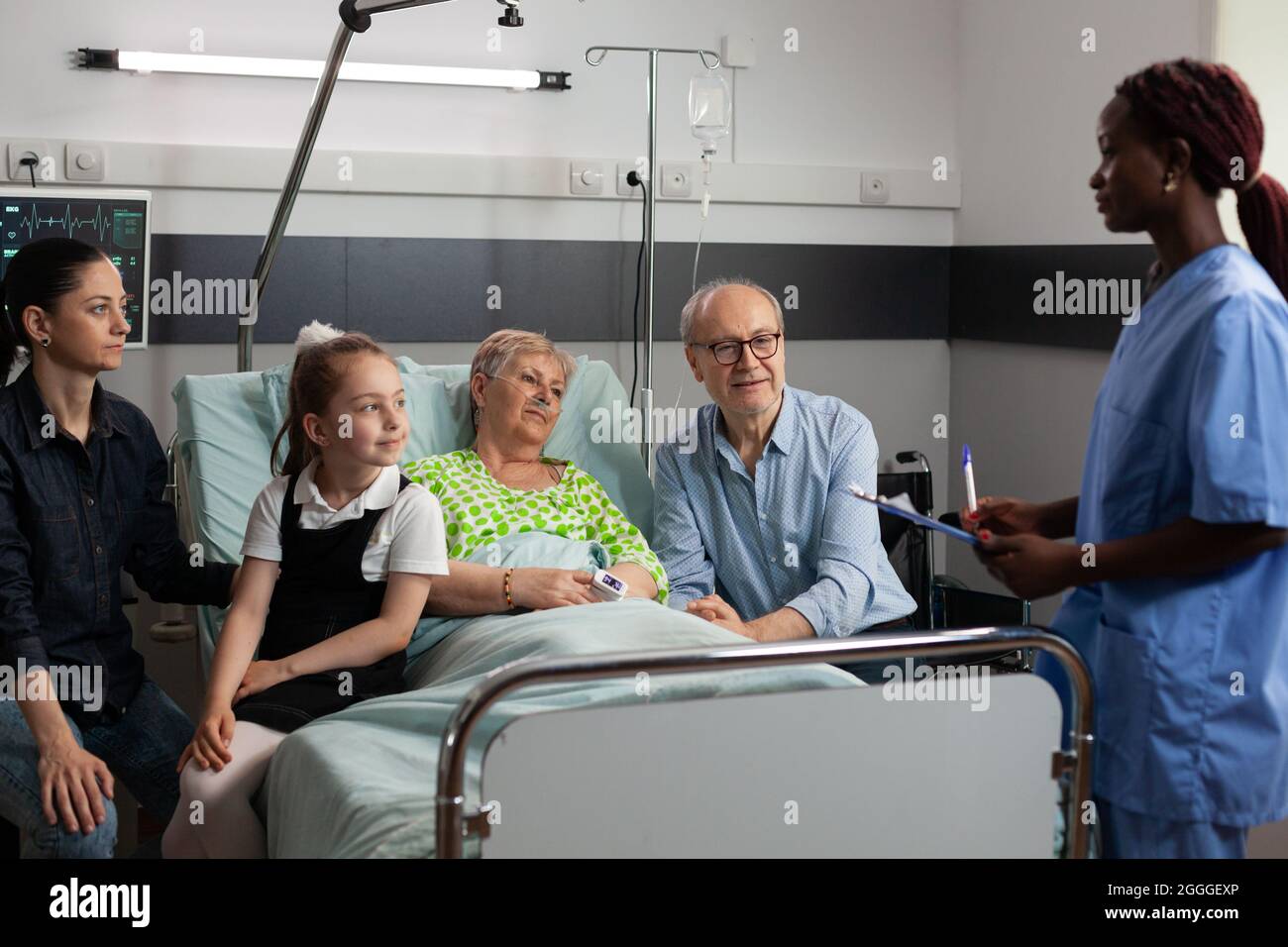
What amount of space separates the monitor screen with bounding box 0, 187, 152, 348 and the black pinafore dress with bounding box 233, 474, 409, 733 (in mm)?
1191

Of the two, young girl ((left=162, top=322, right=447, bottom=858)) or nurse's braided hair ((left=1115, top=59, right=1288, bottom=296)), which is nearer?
nurse's braided hair ((left=1115, top=59, right=1288, bottom=296))

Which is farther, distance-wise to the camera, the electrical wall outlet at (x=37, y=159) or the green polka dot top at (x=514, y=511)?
the electrical wall outlet at (x=37, y=159)

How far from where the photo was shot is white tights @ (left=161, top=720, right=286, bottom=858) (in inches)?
78.7

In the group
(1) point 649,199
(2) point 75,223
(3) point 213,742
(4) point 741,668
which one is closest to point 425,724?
(3) point 213,742

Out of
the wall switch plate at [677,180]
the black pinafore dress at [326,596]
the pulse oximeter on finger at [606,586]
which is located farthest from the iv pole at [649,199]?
the black pinafore dress at [326,596]

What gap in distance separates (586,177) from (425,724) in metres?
2.39

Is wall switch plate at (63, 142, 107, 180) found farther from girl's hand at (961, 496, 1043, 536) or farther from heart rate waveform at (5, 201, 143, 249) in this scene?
girl's hand at (961, 496, 1043, 536)

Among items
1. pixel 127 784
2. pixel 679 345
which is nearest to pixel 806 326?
pixel 679 345

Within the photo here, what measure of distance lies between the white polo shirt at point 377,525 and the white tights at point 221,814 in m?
0.38

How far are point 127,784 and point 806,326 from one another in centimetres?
261

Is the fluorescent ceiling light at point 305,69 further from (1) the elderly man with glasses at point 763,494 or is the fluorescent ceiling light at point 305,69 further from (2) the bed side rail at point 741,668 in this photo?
(2) the bed side rail at point 741,668

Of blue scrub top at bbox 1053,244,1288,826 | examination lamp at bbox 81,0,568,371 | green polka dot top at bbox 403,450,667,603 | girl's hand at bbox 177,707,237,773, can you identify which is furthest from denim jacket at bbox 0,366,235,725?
blue scrub top at bbox 1053,244,1288,826

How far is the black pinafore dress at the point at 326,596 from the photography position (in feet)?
7.38
